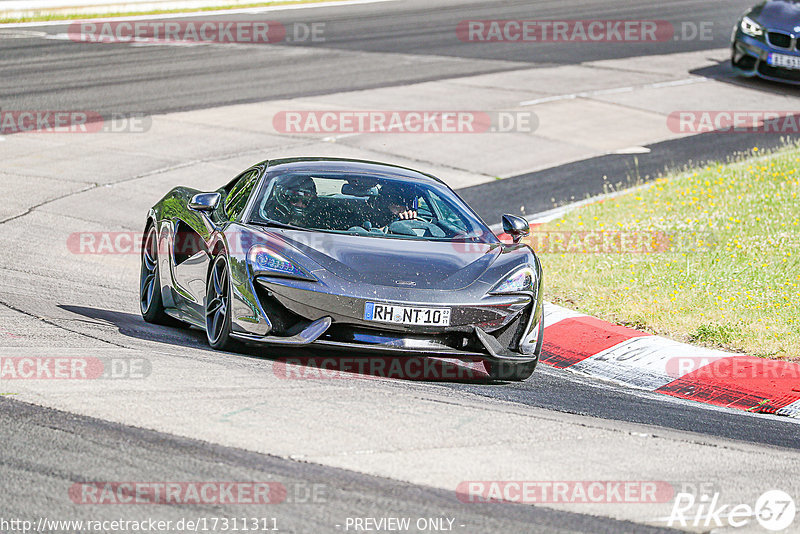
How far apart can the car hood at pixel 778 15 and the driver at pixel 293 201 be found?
1464 cm

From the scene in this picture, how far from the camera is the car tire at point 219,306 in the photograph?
24.6 feet

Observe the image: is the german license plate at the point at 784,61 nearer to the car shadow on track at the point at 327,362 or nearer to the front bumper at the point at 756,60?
the front bumper at the point at 756,60

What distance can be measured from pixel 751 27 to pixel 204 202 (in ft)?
50.2

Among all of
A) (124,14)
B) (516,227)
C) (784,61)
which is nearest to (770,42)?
(784,61)

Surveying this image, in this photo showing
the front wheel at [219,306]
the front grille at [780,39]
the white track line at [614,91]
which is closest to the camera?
the front wheel at [219,306]

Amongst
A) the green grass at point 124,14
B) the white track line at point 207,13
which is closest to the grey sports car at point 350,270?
the white track line at point 207,13

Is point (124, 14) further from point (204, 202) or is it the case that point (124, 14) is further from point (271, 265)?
point (271, 265)

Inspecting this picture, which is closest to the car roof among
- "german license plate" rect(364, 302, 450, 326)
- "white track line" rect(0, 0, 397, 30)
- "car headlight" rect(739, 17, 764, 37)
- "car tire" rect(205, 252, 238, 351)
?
"car tire" rect(205, 252, 238, 351)

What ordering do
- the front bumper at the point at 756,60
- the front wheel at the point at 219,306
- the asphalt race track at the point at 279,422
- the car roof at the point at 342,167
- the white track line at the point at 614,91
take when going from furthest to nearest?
the front bumper at the point at 756,60, the white track line at the point at 614,91, the car roof at the point at 342,167, the front wheel at the point at 219,306, the asphalt race track at the point at 279,422

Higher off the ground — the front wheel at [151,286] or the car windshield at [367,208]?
the car windshield at [367,208]

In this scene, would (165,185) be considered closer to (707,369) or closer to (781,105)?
(707,369)

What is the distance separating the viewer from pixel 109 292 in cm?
1016

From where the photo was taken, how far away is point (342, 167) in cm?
879

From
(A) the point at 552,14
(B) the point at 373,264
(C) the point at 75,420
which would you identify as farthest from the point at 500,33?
(C) the point at 75,420
